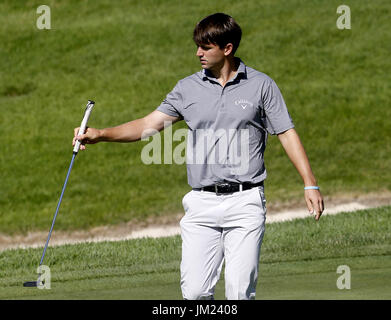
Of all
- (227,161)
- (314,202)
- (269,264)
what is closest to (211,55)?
(227,161)

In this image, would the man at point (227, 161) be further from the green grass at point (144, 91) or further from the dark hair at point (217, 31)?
the green grass at point (144, 91)

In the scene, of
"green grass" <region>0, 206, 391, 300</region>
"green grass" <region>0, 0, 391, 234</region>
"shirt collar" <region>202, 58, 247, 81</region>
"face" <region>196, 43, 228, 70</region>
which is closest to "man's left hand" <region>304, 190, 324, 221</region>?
"shirt collar" <region>202, 58, 247, 81</region>

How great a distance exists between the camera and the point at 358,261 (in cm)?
1022

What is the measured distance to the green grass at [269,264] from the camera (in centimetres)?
803

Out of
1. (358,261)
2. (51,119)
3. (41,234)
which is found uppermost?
(51,119)

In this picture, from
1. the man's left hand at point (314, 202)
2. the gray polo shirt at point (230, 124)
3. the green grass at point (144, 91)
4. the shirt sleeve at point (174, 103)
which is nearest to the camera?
the man's left hand at point (314, 202)

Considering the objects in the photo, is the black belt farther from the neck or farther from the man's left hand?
the neck

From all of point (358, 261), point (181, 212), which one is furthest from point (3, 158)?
point (358, 261)

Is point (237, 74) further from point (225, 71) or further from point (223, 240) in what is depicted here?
point (223, 240)

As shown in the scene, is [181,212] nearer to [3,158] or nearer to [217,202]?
[3,158]

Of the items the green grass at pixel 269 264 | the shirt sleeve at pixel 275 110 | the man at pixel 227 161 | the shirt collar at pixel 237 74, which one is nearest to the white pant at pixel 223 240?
the man at pixel 227 161

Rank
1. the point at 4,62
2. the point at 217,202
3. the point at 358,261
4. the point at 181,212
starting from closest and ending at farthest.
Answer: the point at 217,202 < the point at 358,261 < the point at 181,212 < the point at 4,62
